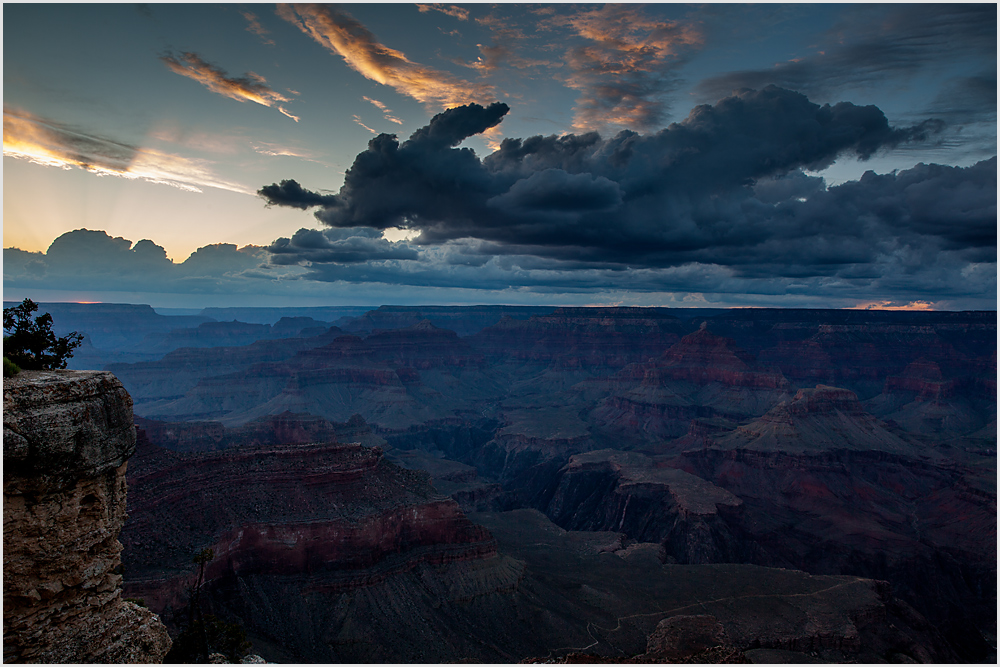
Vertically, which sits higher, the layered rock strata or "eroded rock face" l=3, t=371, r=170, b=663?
"eroded rock face" l=3, t=371, r=170, b=663

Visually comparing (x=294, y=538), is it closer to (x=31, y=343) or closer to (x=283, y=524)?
(x=283, y=524)

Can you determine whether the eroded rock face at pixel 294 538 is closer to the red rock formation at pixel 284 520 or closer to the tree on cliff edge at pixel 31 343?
the red rock formation at pixel 284 520

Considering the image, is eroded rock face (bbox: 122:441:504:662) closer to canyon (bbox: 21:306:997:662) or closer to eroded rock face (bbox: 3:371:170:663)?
canyon (bbox: 21:306:997:662)

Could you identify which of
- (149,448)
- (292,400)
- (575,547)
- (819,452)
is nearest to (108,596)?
(149,448)

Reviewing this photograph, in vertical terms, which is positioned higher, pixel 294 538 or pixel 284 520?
pixel 284 520

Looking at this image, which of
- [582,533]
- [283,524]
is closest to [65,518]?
[283,524]

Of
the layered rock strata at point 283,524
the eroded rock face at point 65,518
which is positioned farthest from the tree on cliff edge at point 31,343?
the layered rock strata at point 283,524

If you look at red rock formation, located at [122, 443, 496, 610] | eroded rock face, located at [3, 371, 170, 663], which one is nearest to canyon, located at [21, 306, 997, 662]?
red rock formation, located at [122, 443, 496, 610]
